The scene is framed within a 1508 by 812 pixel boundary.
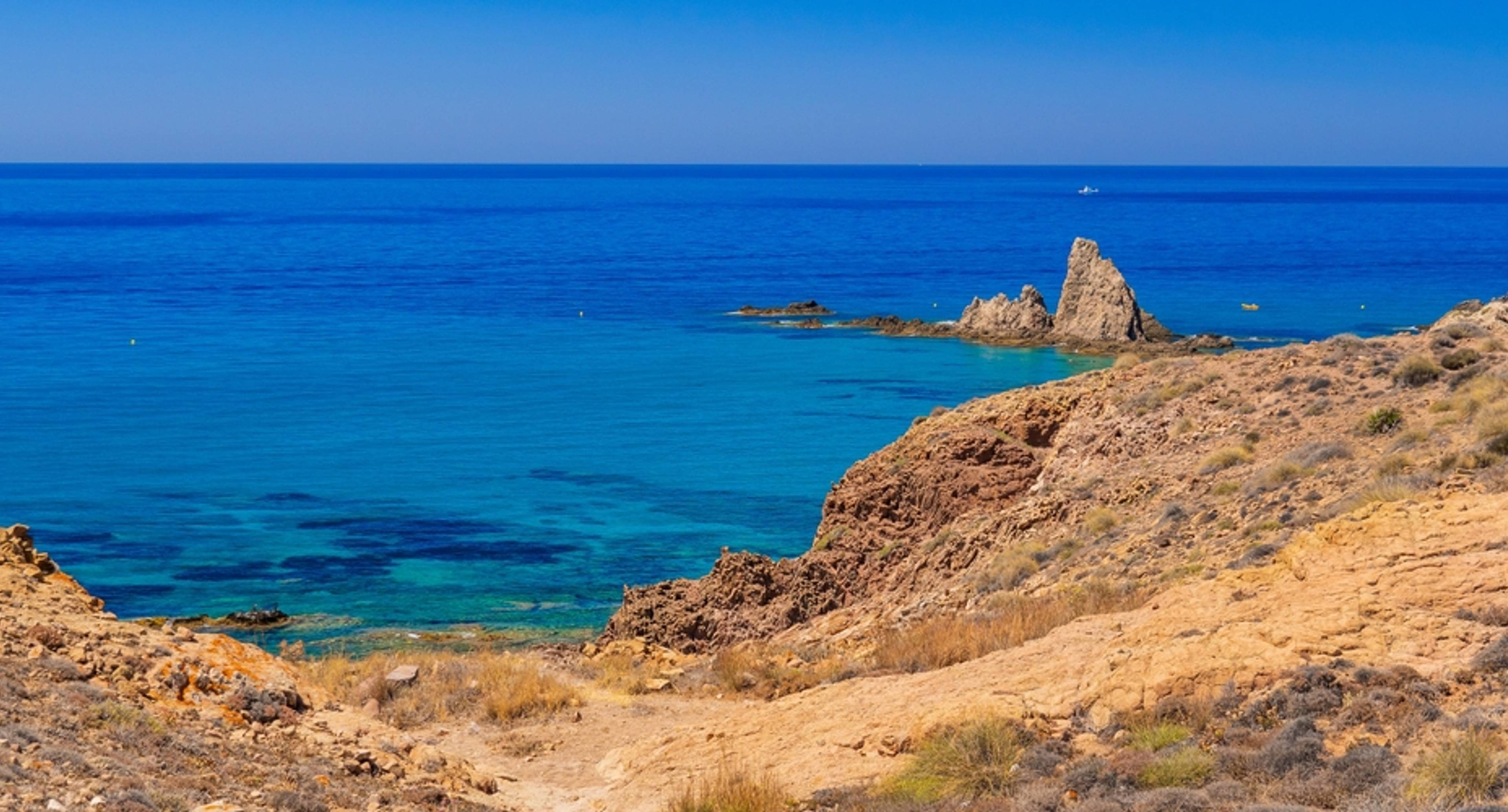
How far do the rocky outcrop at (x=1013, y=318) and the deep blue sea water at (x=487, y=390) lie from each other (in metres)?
4.26

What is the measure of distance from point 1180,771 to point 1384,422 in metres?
9.81

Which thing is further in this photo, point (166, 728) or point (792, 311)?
point (792, 311)

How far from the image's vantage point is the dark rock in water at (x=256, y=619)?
25031mm

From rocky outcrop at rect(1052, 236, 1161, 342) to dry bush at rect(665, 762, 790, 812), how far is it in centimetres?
5777

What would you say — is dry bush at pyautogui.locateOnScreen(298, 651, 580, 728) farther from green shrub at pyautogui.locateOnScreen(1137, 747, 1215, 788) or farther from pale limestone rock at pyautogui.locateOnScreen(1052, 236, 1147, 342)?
pale limestone rock at pyautogui.locateOnScreen(1052, 236, 1147, 342)

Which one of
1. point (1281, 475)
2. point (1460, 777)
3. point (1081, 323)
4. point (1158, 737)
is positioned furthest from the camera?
point (1081, 323)

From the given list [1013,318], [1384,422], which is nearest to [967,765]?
[1384,422]

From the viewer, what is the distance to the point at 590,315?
79875 millimetres

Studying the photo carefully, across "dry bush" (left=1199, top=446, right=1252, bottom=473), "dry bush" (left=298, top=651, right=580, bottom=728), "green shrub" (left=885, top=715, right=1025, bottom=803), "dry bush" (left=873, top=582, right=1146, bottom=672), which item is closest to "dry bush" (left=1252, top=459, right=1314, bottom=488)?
"dry bush" (left=1199, top=446, right=1252, bottom=473)

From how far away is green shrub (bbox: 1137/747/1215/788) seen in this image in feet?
31.2

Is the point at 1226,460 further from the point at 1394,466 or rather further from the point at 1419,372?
the point at 1419,372

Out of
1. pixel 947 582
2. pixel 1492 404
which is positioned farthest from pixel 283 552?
pixel 1492 404

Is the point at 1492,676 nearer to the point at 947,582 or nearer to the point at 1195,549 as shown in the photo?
the point at 1195,549

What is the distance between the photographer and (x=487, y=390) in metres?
54.6
